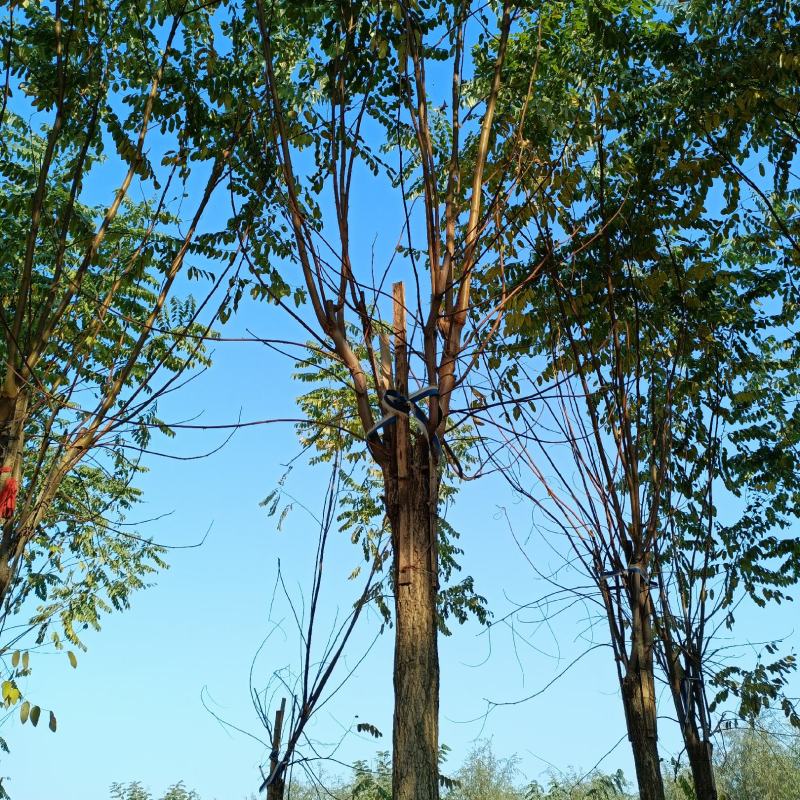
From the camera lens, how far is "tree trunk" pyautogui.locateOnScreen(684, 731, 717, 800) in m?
4.89

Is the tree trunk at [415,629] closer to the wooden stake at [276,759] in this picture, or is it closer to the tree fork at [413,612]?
the tree fork at [413,612]

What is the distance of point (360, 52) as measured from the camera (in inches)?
171

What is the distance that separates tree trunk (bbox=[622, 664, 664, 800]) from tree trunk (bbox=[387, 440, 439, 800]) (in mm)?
1867

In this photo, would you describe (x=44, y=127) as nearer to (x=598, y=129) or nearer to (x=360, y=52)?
(x=360, y=52)

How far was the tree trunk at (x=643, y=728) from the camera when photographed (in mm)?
4164

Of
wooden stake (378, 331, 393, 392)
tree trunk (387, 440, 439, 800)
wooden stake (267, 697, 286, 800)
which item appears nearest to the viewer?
tree trunk (387, 440, 439, 800)

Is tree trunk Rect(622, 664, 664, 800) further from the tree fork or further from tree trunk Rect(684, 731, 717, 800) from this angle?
the tree fork

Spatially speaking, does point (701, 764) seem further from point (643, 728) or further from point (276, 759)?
point (276, 759)

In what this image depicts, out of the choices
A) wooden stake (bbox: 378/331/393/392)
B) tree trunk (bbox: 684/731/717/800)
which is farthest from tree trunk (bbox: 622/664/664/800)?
wooden stake (bbox: 378/331/393/392)

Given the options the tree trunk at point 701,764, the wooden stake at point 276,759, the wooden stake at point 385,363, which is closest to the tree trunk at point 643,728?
the tree trunk at point 701,764

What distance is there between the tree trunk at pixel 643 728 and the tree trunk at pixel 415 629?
1.87 m

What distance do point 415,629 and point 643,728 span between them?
6.57ft

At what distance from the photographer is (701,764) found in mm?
4941

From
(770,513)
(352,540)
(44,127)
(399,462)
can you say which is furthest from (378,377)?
(44,127)
